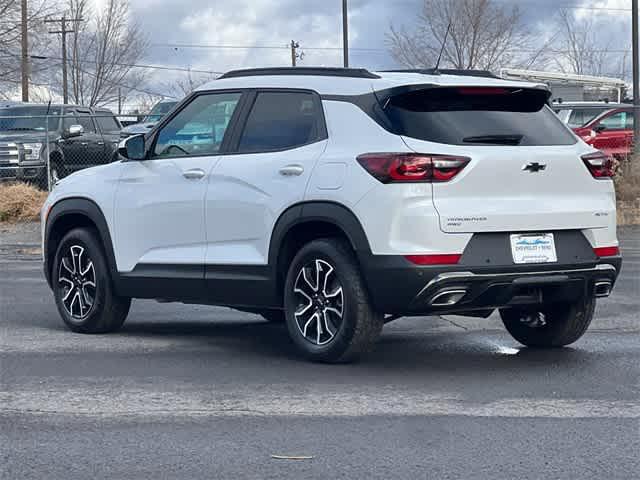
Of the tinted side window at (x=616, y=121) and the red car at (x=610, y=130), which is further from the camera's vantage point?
the tinted side window at (x=616, y=121)

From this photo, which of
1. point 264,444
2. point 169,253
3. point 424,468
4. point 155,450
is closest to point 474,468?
point 424,468

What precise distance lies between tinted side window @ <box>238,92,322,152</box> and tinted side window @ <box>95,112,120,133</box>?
62.2 feet

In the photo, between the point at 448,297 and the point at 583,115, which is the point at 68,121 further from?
the point at 448,297

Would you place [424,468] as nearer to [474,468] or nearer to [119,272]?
[474,468]

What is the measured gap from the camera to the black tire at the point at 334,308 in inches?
306

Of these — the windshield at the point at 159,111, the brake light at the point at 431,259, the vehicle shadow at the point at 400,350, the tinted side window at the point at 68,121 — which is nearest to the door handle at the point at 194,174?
the vehicle shadow at the point at 400,350

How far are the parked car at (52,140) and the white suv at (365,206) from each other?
47.8 ft

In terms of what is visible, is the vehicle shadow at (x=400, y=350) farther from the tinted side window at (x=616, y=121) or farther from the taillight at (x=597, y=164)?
the tinted side window at (x=616, y=121)

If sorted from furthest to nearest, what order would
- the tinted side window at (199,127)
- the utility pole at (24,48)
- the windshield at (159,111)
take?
the utility pole at (24,48)
the windshield at (159,111)
the tinted side window at (199,127)

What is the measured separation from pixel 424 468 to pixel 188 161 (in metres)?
3.96

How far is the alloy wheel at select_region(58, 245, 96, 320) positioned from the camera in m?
9.55

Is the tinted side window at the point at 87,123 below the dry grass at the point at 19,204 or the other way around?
the other way around

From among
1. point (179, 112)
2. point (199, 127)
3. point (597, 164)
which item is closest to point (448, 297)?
point (597, 164)

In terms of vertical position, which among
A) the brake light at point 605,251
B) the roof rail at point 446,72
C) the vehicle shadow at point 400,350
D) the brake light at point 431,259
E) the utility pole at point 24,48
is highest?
the utility pole at point 24,48
